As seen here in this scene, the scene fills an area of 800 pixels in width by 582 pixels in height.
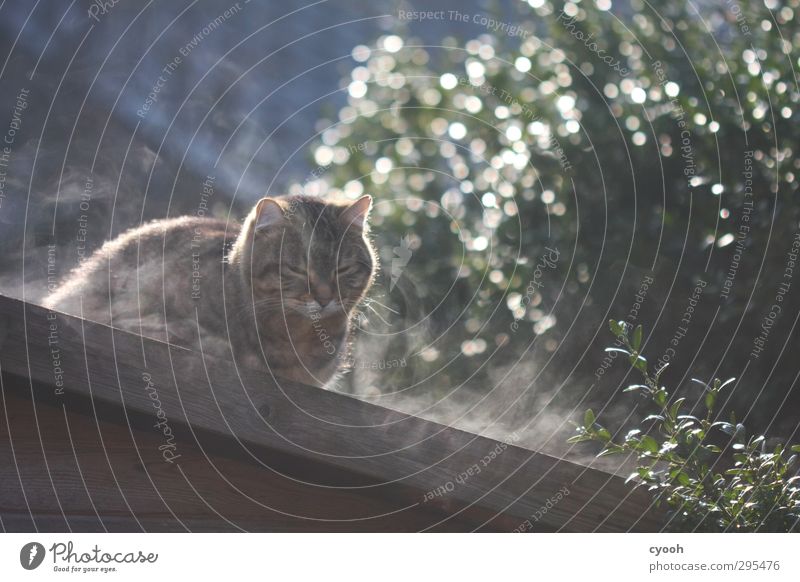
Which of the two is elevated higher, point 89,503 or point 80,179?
point 80,179

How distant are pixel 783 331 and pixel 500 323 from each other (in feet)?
2.23

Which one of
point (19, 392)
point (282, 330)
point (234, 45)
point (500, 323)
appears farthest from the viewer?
point (500, 323)

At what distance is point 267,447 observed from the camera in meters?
1.09

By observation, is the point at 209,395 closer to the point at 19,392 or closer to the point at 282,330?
the point at 19,392

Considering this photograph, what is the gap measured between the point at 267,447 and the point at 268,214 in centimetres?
53

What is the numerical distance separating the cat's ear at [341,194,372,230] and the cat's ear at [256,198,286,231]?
0.48ft

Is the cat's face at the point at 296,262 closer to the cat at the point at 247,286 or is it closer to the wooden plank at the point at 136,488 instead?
the cat at the point at 247,286

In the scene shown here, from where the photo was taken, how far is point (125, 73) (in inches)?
67.6

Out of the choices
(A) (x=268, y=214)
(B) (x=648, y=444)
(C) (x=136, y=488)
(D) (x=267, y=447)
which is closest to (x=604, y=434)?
(B) (x=648, y=444)

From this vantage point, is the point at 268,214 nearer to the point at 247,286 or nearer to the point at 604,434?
the point at 247,286

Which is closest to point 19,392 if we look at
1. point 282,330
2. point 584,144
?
point 282,330

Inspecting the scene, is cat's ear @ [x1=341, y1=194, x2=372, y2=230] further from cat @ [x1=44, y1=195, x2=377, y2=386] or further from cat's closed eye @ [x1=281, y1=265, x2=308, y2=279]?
cat's closed eye @ [x1=281, y1=265, x2=308, y2=279]

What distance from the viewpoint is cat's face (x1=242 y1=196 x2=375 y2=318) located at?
148 cm

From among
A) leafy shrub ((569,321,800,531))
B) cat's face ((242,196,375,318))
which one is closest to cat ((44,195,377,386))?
cat's face ((242,196,375,318))
